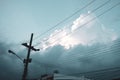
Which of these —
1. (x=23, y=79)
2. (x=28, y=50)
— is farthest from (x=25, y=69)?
(x=28, y=50)

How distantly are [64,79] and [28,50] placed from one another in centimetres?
1915

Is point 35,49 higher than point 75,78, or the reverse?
point 35,49

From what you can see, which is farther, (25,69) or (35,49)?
(35,49)

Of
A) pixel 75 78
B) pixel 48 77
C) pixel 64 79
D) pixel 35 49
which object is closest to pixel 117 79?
pixel 75 78

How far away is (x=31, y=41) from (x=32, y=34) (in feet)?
3.33

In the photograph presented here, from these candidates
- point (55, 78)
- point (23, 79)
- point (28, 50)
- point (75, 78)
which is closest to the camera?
point (23, 79)

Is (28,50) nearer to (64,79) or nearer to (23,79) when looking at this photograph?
(23,79)

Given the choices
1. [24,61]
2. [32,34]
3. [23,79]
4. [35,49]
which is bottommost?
[23,79]

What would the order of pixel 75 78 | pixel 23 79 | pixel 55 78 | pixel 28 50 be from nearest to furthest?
pixel 23 79 → pixel 28 50 → pixel 55 78 → pixel 75 78

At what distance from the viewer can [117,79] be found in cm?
4325

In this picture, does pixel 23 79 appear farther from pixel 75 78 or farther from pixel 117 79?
pixel 117 79

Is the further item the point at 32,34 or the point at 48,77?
the point at 48,77

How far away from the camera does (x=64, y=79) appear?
134 ft

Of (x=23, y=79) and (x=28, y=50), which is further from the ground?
(x=28, y=50)
